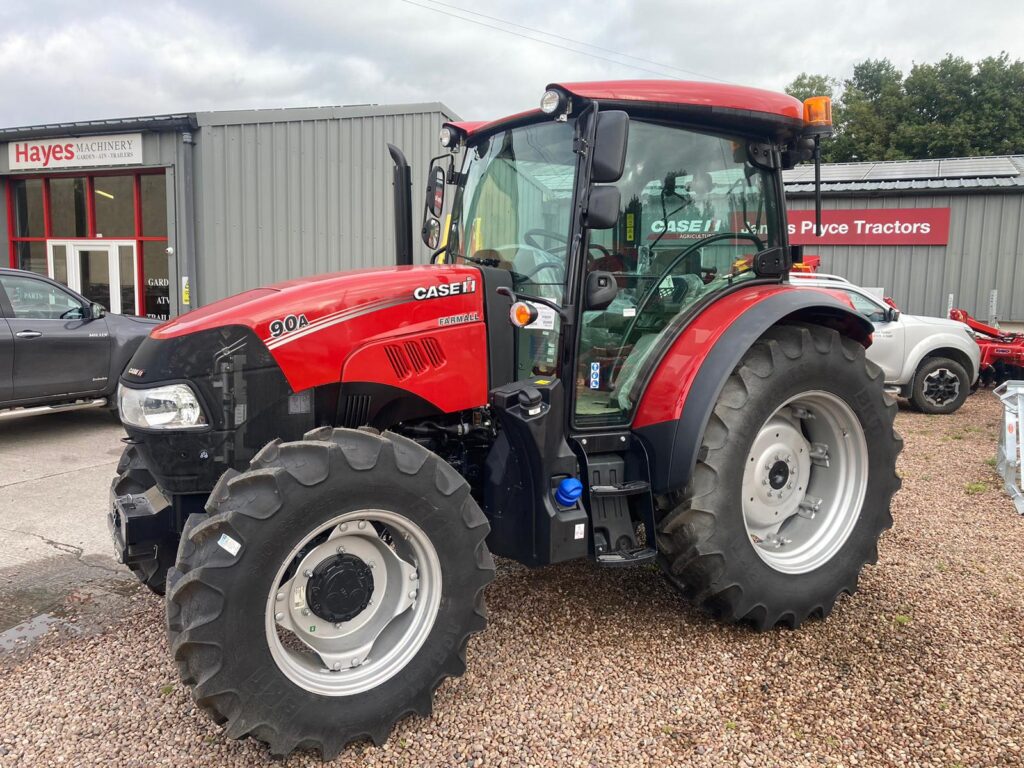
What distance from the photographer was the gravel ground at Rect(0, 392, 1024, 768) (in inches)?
98.3

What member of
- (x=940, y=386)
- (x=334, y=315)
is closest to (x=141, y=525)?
(x=334, y=315)

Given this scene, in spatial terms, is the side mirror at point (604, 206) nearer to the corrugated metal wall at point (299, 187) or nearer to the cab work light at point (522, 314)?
the cab work light at point (522, 314)

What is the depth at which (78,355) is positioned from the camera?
24.4ft

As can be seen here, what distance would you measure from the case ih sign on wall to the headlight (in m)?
12.0

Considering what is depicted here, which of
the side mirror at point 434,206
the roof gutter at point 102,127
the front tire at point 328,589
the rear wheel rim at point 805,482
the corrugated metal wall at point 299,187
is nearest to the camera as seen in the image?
the front tire at point 328,589

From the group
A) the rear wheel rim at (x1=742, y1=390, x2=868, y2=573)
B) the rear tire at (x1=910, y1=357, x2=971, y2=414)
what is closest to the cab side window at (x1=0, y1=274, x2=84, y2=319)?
the rear wheel rim at (x1=742, y1=390, x2=868, y2=573)

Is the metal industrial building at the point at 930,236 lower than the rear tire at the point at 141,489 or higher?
higher

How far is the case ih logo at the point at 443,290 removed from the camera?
2818 millimetres

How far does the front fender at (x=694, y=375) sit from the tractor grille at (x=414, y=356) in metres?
0.90

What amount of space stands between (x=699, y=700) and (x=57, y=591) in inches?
126

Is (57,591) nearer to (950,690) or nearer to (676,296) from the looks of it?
(676,296)

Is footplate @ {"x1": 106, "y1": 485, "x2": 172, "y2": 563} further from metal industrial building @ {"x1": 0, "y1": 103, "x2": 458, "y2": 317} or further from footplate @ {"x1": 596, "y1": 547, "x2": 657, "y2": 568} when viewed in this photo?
metal industrial building @ {"x1": 0, "y1": 103, "x2": 458, "y2": 317}

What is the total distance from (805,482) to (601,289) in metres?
1.53

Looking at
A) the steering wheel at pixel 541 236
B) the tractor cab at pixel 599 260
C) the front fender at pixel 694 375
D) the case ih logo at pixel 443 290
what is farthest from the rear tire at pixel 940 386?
the case ih logo at pixel 443 290
